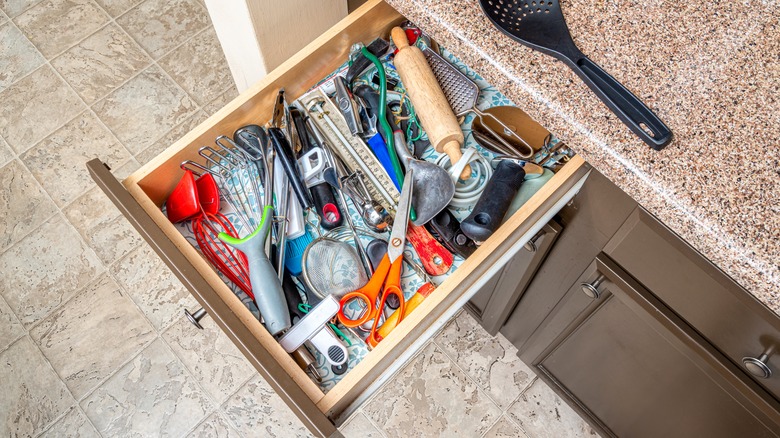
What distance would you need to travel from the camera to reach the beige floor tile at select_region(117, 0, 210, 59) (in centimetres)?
176

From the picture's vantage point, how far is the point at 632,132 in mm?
583

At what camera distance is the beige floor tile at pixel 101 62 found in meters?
1.70

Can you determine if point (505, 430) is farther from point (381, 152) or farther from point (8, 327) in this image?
point (8, 327)

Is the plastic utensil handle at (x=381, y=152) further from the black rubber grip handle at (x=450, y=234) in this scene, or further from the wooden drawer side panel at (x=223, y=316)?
the wooden drawer side panel at (x=223, y=316)

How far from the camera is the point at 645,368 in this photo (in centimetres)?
88

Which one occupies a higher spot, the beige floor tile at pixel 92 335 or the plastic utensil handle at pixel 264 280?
the beige floor tile at pixel 92 335

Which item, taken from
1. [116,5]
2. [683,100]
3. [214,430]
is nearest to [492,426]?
[214,430]

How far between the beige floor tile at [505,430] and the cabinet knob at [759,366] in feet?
2.62

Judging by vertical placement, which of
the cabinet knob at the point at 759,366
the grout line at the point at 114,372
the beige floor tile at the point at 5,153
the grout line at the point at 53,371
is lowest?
the cabinet knob at the point at 759,366

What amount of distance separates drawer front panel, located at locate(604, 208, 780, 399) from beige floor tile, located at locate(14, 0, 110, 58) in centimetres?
166

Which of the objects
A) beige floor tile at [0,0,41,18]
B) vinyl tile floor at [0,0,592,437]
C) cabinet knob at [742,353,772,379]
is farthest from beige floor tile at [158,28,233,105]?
cabinet knob at [742,353,772,379]

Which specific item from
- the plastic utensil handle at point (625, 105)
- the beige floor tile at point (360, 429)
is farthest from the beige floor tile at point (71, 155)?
the plastic utensil handle at point (625, 105)

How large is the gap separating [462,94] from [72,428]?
118cm

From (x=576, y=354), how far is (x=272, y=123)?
0.64m
